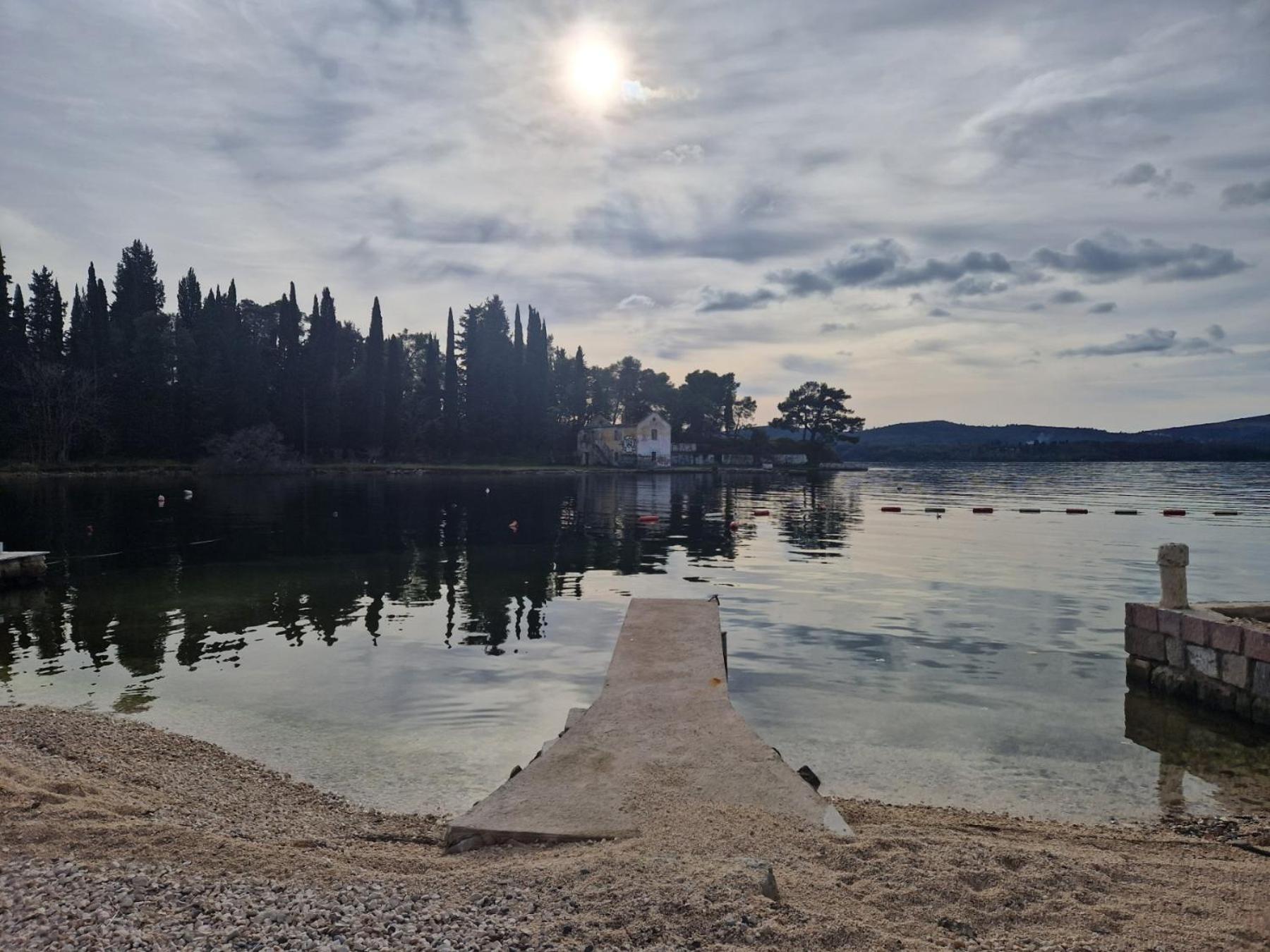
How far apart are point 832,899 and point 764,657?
1111 centimetres

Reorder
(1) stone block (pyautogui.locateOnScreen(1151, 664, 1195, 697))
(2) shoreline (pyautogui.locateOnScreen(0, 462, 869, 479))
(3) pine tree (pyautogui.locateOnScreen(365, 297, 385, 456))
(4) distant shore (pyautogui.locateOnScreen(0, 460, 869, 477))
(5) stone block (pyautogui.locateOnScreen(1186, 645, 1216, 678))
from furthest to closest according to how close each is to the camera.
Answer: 1. (3) pine tree (pyautogui.locateOnScreen(365, 297, 385, 456))
2. (2) shoreline (pyautogui.locateOnScreen(0, 462, 869, 479))
3. (4) distant shore (pyautogui.locateOnScreen(0, 460, 869, 477))
4. (1) stone block (pyautogui.locateOnScreen(1151, 664, 1195, 697))
5. (5) stone block (pyautogui.locateOnScreen(1186, 645, 1216, 678))

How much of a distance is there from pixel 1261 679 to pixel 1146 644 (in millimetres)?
2161

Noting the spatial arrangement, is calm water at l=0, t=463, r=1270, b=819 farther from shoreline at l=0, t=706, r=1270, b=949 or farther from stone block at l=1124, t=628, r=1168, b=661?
shoreline at l=0, t=706, r=1270, b=949

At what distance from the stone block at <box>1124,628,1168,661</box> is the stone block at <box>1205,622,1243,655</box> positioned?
951 millimetres

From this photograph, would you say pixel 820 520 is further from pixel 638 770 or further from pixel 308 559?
pixel 638 770

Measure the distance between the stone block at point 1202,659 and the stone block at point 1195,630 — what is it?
91 millimetres

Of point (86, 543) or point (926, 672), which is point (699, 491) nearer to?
point (86, 543)

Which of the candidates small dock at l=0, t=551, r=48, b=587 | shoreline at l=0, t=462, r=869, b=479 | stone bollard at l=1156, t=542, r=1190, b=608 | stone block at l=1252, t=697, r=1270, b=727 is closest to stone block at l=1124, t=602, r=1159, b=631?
stone bollard at l=1156, t=542, r=1190, b=608

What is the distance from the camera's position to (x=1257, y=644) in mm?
12195

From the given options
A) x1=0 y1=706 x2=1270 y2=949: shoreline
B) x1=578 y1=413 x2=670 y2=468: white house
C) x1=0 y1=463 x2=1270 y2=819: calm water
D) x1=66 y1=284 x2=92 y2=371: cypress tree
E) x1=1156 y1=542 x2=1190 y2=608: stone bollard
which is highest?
x1=66 y1=284 x2=92 y2=371: cypress tree

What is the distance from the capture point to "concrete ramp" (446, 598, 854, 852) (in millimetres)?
6938

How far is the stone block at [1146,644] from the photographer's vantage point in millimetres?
13945

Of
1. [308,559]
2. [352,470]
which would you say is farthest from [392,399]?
[308,559]

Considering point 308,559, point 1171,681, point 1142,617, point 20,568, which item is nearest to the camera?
point 1171,681
